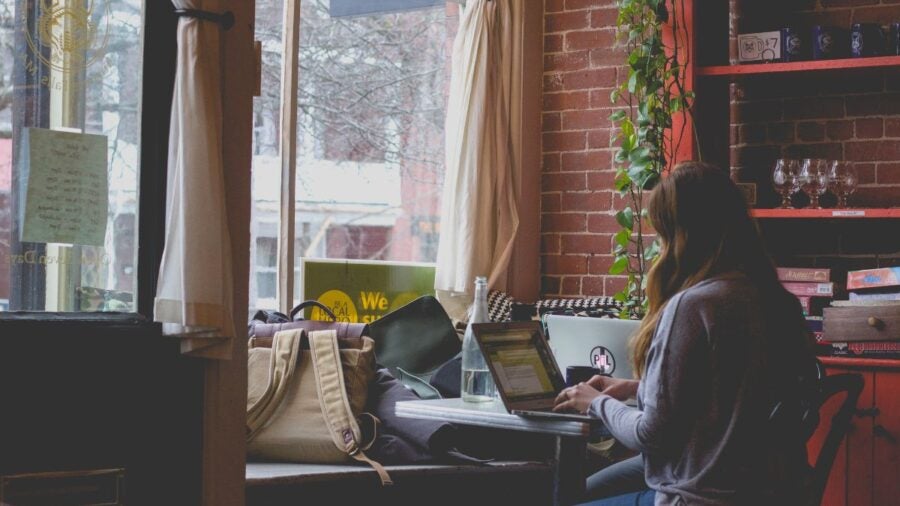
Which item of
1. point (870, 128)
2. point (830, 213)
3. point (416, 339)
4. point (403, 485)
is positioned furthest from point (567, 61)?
point (403, 485)

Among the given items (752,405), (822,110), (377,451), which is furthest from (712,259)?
(822,110)

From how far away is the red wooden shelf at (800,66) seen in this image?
3887 mm

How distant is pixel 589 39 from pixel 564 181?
61cm

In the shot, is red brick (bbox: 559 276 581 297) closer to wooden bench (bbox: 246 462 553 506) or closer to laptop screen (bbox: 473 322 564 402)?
wooden bench (bbox: 246 462 553 506)

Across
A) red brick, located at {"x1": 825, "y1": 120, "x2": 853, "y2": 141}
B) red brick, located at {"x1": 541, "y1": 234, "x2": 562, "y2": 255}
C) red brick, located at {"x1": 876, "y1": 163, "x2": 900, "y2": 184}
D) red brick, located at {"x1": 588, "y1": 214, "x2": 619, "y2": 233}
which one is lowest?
red brick, located at {"x1": 541, "y1": 234, "x2": 562, "y2": 255}

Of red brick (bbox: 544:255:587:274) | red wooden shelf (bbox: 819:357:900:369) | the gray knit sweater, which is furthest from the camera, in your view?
red brick (bbox: 544:255:587:274)

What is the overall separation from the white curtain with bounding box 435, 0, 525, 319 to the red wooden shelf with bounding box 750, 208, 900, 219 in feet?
3.44

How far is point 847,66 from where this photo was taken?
394cm

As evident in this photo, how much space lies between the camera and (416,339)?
12.7 feet

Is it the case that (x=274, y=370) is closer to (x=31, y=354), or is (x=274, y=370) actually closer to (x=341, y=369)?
(x=341, y=369)

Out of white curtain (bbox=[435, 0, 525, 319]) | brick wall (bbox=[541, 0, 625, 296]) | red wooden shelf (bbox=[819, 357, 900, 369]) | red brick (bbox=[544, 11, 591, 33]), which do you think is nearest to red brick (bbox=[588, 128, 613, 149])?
brick wall (bbox=[541, 0, 625, 296])

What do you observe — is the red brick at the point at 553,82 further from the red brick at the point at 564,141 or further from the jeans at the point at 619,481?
the jeans at the point at 619,481

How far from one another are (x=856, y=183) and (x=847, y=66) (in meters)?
0.42

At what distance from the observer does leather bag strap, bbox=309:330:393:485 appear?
3078mm
